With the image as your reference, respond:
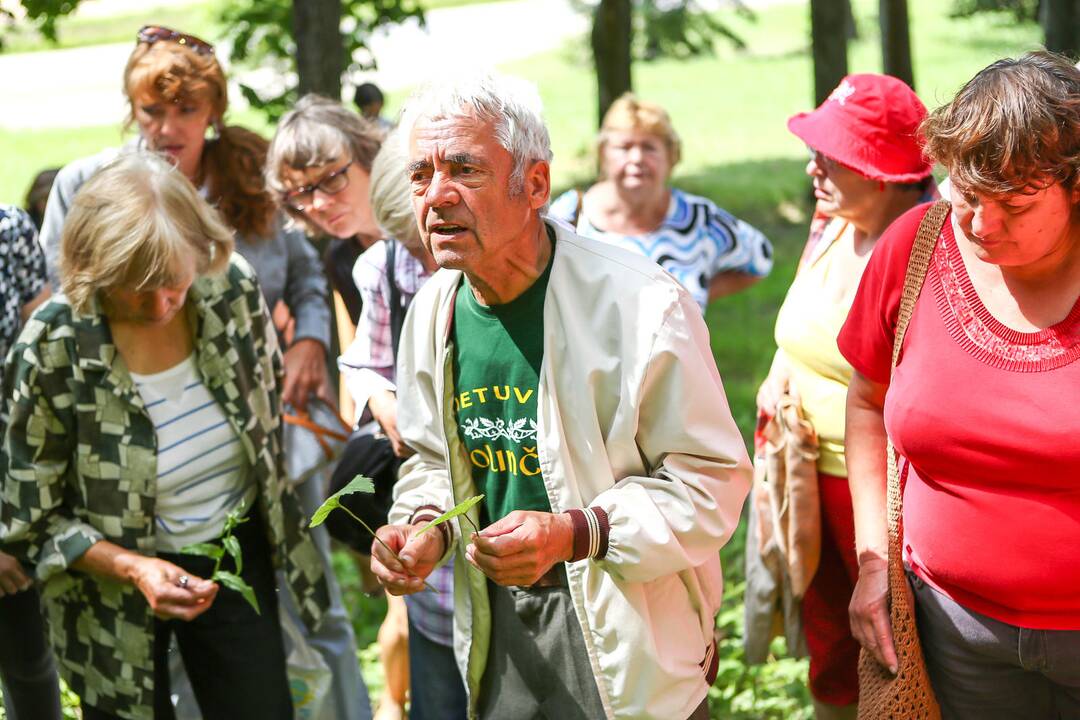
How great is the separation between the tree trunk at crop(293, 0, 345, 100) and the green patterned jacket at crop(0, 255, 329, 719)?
2501 mm

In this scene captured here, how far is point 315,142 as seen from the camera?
421 centimetres

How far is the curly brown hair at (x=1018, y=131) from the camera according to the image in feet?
7.62

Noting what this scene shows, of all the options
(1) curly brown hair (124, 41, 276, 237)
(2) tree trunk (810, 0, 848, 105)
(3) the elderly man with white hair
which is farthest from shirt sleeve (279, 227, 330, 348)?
(2) tree trunk (810, 0, 848, 105)

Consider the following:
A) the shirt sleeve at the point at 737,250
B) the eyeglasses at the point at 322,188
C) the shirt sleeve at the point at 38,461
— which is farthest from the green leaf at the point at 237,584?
the shirt sleeve at the point at 737,250

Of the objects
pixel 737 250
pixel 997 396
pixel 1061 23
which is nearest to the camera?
pixel 997 396

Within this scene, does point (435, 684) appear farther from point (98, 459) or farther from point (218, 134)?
point (218, 134)

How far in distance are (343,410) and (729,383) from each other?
4851 mm

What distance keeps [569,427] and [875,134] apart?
148 centimetres

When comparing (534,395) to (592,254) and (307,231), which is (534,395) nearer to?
(592,254)

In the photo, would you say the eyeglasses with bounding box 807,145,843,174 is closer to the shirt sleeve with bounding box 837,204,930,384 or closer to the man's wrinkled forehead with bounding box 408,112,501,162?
the shirt sleeve with bounding box 837,204,930,384

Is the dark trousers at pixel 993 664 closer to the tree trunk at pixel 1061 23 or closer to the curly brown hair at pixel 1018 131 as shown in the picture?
the curly brown hair at pixel 1018 131

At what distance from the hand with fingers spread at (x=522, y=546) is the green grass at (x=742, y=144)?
1.18m

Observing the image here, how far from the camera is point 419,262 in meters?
3.66

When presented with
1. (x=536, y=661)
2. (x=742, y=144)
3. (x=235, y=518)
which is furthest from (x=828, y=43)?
(x=536, y=661)
